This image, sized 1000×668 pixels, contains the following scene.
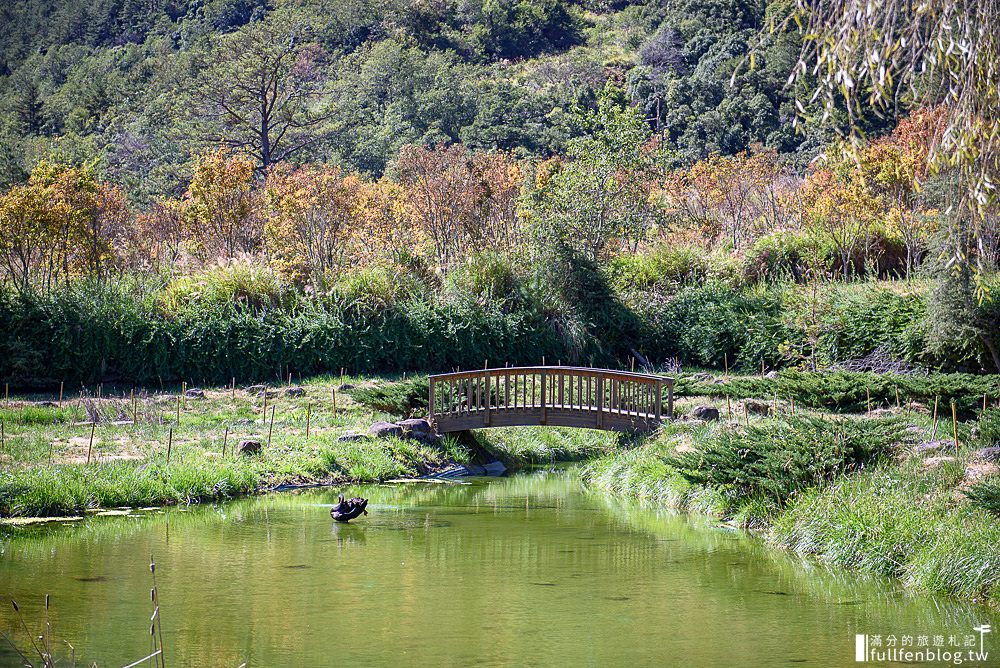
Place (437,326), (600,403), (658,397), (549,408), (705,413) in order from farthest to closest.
→ 1. (437,326)
2. (549,408)
3. (600,403)
4. (658,397)
5. (705,413)

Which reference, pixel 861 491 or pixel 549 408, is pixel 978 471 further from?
pixel 549 408

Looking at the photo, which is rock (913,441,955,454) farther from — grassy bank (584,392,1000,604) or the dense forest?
the dense forest

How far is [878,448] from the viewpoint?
41.3 feet

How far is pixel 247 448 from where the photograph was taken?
15.6m

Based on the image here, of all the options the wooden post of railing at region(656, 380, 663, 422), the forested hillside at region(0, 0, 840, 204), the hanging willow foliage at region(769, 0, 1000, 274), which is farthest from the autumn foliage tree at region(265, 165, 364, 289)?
the hanging willow foliage at region(769, 0, 1000, 274)

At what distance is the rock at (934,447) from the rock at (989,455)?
674 millimetres

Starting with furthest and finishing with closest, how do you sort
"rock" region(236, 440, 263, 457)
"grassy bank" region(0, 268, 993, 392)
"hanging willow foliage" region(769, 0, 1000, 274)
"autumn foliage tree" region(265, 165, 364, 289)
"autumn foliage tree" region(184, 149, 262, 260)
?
"autumn foliage tree" region(184, 149, 262, 260)
"autumn foliage tree" region(265, 165, 364, 289)
"grassy bank" region(0, 268, 993, 392)
"rock" region(236, 440, 263, 457)
"hanging willow foliage" region(769, 0, 1000, 274)

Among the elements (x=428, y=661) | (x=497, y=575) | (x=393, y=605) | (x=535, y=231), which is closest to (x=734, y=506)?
(x=497, y=575)

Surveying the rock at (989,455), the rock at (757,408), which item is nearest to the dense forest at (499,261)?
the rock at (989,455)

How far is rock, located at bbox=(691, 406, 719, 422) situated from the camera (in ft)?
55.6

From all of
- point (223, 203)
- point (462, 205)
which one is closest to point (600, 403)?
point (462, 205)

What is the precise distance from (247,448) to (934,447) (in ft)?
28.8

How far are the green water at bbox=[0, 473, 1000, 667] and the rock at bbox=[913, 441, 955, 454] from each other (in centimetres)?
217

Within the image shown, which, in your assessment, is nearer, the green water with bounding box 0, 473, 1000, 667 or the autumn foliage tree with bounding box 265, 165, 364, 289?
the green water with bounding box 0, 473, 1000, 667
